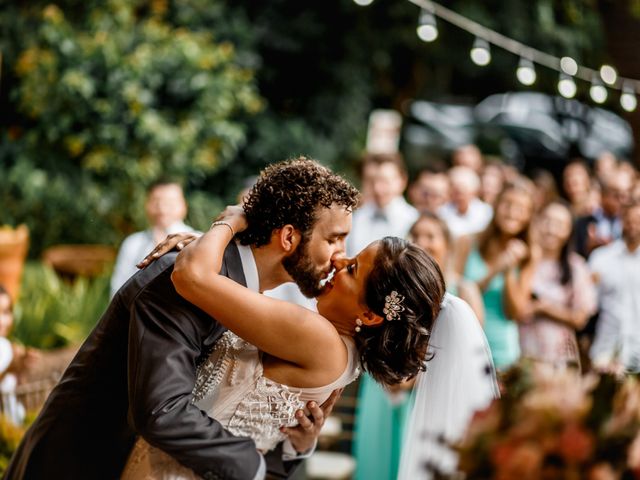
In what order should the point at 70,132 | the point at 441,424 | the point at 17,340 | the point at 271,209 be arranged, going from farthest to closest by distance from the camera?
the point at 70,132 → the point at 17,340 → the point at 441,424 → the point at 271,209

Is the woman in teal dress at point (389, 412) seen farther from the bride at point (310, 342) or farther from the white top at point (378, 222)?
the bride at point (310, 342)

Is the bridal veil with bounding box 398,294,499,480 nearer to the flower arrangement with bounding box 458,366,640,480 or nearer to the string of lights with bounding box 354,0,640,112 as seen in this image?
the flower arrangement with bounding box 458,366,640,480

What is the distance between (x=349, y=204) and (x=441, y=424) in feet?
2.53

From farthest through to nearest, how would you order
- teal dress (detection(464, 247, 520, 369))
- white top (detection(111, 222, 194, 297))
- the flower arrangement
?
white top (detection(111, 222, 194, 297)) → teal dress (detection(464, 247, 520, 369)) → the flower arrangement

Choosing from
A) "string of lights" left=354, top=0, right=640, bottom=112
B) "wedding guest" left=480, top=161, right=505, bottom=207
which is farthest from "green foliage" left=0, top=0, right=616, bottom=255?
"wedding guest" left=480, top=161, right=505, bottom=207

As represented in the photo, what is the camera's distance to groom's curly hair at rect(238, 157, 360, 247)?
2.43m

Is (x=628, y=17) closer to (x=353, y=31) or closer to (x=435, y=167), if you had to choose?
(x=435, y=167)

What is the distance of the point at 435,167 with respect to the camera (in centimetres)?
710

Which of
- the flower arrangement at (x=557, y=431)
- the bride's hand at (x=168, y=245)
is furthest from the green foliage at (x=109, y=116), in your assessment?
the flower arrangement at (x=557, y=431)

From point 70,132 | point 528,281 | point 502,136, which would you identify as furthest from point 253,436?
point 502,136

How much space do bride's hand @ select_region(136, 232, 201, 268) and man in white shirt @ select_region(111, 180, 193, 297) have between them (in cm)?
293

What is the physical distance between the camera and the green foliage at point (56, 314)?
20.7 feet

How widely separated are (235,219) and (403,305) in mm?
509

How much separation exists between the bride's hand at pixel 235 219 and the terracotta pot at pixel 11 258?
4709 mm
